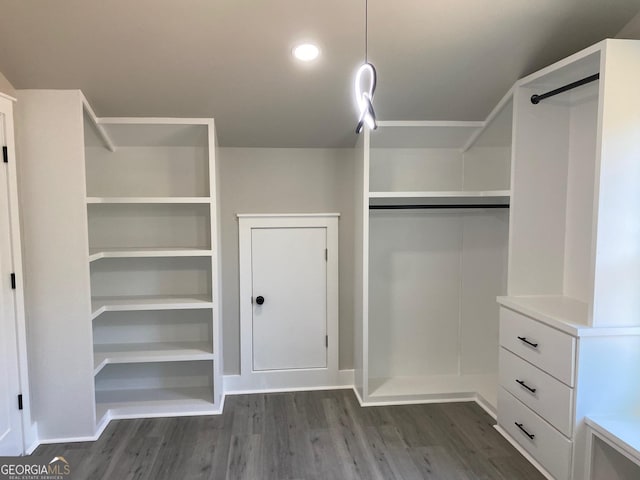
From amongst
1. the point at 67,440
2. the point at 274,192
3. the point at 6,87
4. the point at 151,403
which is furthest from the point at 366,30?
the point at 67,440

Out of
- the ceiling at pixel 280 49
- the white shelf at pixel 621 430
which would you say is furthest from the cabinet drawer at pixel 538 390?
the ceiling at pixel 280 49

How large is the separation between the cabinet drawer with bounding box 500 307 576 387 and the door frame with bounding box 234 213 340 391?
1.35 m

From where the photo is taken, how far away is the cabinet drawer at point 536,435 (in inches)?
83.9

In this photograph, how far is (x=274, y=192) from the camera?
11.2 ft

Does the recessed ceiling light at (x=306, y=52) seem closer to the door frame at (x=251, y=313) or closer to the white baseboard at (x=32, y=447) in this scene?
the door frame at (x=251, y=313)

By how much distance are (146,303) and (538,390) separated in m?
2.62

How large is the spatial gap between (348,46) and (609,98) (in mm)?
1371

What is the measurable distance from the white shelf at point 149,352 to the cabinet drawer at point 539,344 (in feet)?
6.82

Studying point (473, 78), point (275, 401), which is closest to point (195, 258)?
point (275, 401)

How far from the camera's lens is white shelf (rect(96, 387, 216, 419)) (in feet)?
9.80

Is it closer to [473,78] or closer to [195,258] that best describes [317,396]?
[195,258]

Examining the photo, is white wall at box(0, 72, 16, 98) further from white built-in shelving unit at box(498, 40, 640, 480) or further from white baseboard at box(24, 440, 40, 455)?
white built-in shelving unit at box(498, 40, 640, 480)

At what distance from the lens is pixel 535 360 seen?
7.70 feet

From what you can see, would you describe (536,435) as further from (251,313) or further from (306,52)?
(306,52)
